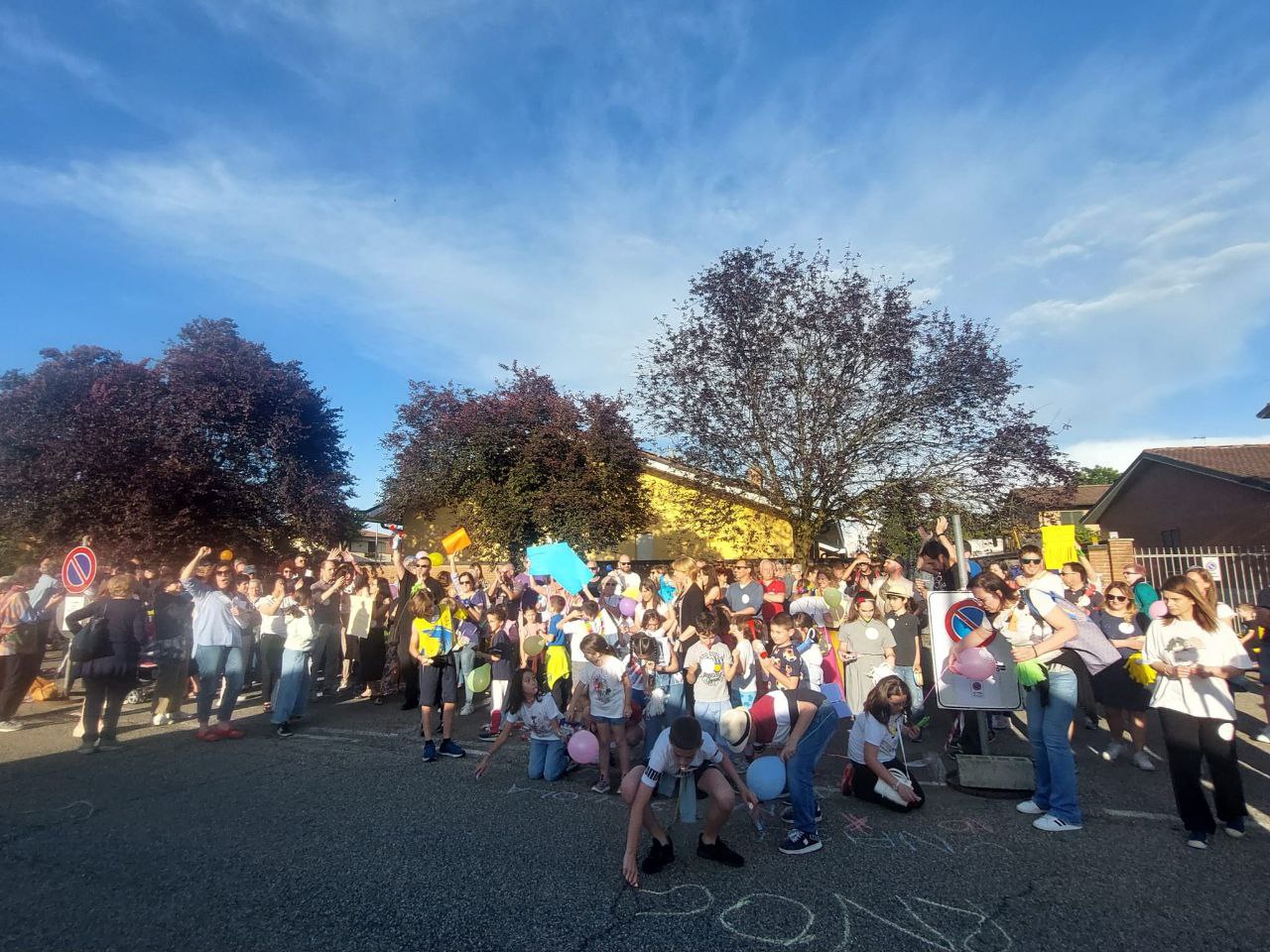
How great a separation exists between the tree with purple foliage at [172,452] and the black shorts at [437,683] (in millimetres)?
15140

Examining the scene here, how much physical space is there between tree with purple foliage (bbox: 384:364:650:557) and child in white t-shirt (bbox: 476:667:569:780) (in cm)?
1442

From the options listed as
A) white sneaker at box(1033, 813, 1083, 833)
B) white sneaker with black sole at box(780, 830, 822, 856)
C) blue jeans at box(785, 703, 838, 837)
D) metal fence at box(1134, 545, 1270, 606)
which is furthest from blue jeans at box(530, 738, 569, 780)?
metal fence at box(1134, 545, 1270, 606)

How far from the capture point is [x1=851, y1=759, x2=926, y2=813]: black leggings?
5.34m

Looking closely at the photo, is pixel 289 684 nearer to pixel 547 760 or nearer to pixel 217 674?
pixel 217 674

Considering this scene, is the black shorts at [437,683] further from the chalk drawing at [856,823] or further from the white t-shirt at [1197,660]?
the white t-shirt at [1197,660]

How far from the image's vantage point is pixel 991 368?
707 inches

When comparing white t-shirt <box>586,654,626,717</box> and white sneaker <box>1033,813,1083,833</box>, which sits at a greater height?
white t-shirt <box>586,654,626,717</box>

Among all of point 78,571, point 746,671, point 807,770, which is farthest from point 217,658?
point 807,770

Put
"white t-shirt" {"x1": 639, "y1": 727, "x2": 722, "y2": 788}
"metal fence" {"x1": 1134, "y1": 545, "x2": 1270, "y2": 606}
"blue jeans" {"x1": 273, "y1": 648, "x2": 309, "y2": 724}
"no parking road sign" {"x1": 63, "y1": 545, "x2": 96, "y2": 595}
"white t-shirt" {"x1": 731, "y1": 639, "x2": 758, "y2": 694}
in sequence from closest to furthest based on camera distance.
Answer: "white t-shirt" {"x1": 639, "y1": 727, "x2": 722, "y2": 788} < "white t-shirt" {"x1": 731, "y1": 639, "x2": 758, "y2": 694} < "blue jeans" {"x1": 273, "y1": 648, "x2": 309, "y2": 724} < "no parking road sign" {"x1": 63, "y1": 545, "x2": 96, "y2": 595} < "metal fence" {"x1": 1134, "y1": 545, "x2": 1270, "y2": 606}

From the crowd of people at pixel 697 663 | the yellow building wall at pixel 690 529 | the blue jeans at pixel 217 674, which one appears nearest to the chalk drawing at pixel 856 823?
the crowd of people at pixel 697 663

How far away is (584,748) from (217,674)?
5063 millimetres

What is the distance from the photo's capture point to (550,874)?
4.33m

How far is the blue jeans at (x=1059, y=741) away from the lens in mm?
4891

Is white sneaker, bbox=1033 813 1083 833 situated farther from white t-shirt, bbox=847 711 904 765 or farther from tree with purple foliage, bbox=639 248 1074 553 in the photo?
tree with purple foliage, bbox=639 248 1074 553
